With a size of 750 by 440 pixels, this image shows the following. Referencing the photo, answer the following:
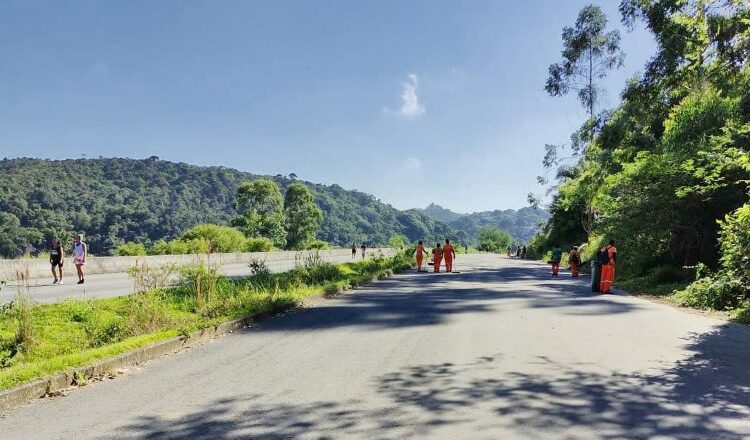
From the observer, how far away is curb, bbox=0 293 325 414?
518 cm

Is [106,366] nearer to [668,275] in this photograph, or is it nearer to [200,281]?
[200,281]

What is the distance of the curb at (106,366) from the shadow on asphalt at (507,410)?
1.60 m

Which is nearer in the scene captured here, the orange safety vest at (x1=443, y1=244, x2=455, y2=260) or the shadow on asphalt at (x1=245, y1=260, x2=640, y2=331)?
the shadow on asphalt at (x1=245, y1=260, x2=640, y2=331)

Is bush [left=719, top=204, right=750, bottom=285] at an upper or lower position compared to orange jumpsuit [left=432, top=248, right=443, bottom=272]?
upper

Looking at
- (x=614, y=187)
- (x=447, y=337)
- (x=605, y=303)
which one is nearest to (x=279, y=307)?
(x=447, y=337)

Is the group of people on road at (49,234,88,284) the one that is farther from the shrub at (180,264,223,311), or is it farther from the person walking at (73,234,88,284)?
the shrub at (180,264,223,311)

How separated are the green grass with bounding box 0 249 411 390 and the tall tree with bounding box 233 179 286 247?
60.2 meters

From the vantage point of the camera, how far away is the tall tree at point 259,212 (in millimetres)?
73125

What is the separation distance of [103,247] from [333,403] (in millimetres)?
92681

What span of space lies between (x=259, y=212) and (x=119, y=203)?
175 feet

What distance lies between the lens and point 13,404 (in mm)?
5098

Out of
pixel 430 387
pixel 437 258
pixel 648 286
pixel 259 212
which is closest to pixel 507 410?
pixel 430 387

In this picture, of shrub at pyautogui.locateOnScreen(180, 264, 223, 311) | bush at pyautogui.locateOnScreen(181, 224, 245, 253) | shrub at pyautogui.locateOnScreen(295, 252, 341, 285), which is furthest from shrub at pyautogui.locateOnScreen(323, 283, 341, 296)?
bush at pyautogui.locateOnScreen(181, 224, 245, 253)

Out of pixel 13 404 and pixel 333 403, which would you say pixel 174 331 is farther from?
pixel 333 403
